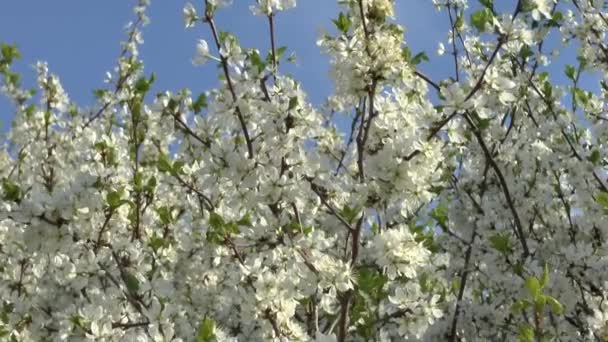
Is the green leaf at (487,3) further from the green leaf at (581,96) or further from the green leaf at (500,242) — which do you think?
the green leaf at (500,242)

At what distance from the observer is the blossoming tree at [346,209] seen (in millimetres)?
3434

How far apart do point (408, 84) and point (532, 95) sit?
281cm

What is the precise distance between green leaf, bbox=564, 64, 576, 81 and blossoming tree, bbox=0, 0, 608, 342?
0.18ft

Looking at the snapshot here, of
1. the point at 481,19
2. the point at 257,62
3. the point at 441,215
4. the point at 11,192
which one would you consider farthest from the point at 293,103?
the point at 441,215

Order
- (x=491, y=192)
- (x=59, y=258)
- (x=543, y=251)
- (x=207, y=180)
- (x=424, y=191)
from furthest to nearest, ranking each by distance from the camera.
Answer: (x=491, y=192) < (x=543, y=251) < (x=59, y=258) < (x=207, y=180) < (x=424, y=191)

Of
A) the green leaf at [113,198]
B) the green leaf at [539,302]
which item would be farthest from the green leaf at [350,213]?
the green leaf at [113,198]

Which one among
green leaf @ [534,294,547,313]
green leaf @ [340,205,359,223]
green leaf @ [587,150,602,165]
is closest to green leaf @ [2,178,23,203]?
green leaf @ [340,205,359,223]

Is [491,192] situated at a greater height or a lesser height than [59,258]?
greater

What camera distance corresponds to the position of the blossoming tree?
343 cm

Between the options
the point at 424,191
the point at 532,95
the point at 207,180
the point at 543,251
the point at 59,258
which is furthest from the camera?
the point at 532,95

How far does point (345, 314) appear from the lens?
344cm

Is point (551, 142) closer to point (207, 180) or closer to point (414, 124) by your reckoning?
point (414, 124)

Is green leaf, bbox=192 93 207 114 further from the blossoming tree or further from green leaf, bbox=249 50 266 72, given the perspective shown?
green leaf, bbox=249 50 266 72

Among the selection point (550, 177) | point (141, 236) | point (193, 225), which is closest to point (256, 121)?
point (141, 236)
